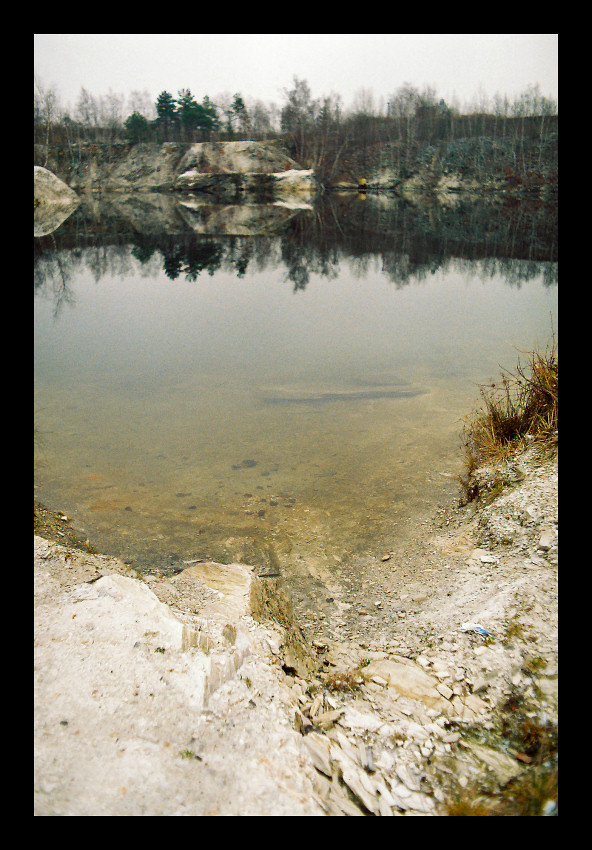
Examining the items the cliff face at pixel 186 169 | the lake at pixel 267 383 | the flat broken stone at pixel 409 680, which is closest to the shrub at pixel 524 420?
the lake at pixel 267 383

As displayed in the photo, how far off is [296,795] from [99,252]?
22759 millimetres

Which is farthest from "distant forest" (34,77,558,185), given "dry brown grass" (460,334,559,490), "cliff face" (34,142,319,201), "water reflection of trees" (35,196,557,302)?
"dry brown grass" (460,334,559,490)

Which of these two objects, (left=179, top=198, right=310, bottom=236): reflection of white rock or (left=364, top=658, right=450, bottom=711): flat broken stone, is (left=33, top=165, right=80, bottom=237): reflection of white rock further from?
(left=364, top=658, right=450, bottom=711): flat broken stone

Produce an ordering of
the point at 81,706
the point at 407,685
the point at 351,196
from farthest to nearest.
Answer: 1. the point at 351,196
2. the point at 407,685
3. the point at 81,706

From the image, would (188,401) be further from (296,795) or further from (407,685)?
(296,795)

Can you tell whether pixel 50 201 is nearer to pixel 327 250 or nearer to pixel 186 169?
pixel 186 169

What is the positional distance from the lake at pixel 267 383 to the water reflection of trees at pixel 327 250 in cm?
16

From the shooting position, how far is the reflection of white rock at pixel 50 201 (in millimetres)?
30169

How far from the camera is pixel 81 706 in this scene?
93.1 inches

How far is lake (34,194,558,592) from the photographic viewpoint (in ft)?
17.3

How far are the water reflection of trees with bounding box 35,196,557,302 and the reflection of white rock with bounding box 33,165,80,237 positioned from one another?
134 cm

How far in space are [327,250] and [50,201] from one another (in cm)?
2561
